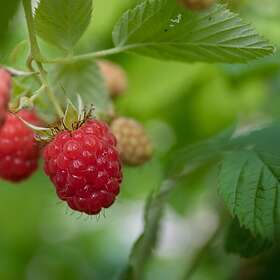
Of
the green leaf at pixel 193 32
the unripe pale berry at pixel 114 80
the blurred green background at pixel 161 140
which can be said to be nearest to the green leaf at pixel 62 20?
the green leaf at pixel 193 32

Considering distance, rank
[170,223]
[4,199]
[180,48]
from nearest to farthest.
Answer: [180,48]
[4,199]
[170,223]

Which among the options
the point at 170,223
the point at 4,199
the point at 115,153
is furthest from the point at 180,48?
the point at 170,223

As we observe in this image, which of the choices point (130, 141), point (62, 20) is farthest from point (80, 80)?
point (62, 20)

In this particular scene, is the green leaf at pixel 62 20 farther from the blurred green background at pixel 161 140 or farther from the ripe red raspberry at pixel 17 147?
the blurred green background at pixel 161 140

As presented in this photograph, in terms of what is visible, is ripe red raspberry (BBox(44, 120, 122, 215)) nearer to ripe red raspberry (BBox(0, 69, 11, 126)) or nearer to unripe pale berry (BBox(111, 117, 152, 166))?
ripe red raspberry (BBox(0, 69, 11, 126))

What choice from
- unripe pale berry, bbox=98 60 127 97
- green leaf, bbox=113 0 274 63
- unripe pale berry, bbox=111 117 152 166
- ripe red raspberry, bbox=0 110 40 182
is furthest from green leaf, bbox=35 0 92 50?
unripe pale berry, bbox=98 60 127 97

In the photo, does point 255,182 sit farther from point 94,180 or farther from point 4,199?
point 4,199
